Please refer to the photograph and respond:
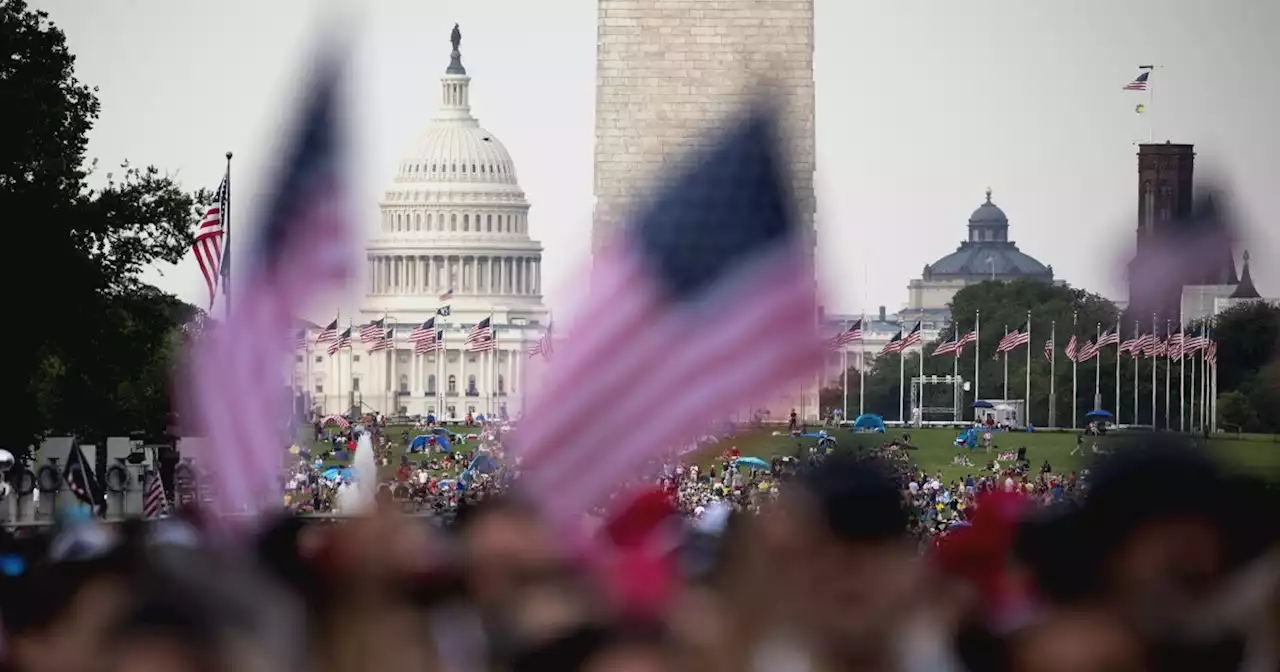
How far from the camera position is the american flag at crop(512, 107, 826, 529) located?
7281 mm

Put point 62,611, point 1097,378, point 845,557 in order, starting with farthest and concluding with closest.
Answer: point 1097,378
point 62,611
point 845,557

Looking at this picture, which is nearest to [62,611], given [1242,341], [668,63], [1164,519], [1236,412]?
[1164,519]

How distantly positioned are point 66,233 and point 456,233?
5199 inches

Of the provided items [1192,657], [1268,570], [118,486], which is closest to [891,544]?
[1268,570]

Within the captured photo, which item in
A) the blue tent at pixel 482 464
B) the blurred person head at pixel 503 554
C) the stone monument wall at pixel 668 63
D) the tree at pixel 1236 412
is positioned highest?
the stone monument wall at pixel 668 63

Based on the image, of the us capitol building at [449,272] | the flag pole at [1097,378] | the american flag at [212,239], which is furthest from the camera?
the us capitol building at [449,272]

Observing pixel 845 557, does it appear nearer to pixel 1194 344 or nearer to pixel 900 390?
pixel 1194 344

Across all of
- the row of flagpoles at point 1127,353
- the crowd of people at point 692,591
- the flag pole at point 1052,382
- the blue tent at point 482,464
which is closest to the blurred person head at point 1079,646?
the crowd of people at point 692,591

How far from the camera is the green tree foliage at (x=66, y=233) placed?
4406cm

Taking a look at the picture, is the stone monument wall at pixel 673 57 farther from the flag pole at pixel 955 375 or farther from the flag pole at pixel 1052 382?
the flag pole at pixel 955 375

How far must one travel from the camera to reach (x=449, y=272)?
178 metres

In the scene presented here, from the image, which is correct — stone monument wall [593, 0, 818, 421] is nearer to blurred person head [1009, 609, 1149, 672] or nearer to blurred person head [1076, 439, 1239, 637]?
blurred person head [1076, 439, 1239, 637]

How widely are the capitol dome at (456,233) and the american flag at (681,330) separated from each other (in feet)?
540

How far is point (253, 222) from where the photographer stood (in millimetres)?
8109
